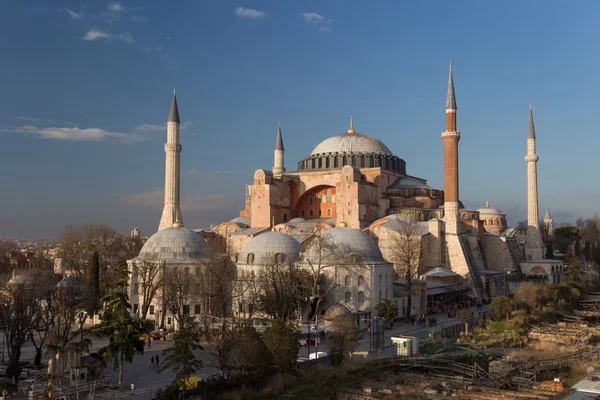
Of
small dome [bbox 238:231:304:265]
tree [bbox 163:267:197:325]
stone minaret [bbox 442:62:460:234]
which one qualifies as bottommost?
tree [bbox 163:267:197:325]

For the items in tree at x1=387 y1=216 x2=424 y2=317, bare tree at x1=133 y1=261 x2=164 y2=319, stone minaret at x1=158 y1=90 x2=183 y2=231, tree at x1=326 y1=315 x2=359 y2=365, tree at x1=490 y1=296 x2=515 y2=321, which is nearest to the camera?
tree at x1=326 y1=315 x2=359 y2=365

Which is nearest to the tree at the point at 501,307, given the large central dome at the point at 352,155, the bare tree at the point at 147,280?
the bare tree at the point at 147,280

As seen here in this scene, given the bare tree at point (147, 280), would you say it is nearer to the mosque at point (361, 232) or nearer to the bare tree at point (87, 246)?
the mosque at point (361, 232)

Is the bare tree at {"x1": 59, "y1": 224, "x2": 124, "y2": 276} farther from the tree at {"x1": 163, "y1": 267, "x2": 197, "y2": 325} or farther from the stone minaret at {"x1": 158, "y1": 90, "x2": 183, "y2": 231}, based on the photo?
the tree at {"x1": 163, "y1": 267, "x2": 197, "y2": 325}

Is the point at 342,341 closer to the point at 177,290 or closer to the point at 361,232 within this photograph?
the point at 177,290

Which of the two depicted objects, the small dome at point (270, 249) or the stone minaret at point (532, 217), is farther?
the stone minaret at point (532, 217)

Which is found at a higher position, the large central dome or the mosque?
the large central dome

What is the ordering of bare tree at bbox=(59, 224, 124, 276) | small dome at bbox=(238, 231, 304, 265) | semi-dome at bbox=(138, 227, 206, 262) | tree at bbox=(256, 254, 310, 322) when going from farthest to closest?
bare tree at bbox=(59, 224, 124, 276) < semi-dome at bbox=(138, 227, 206, 262) < small dome at bbox=(238, 231, 304, 265) < tree at bbox=(256, 254, 310, 322)

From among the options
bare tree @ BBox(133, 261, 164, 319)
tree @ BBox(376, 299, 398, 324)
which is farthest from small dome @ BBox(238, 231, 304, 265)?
tree @ BBox(376, 299, 398, 324)
